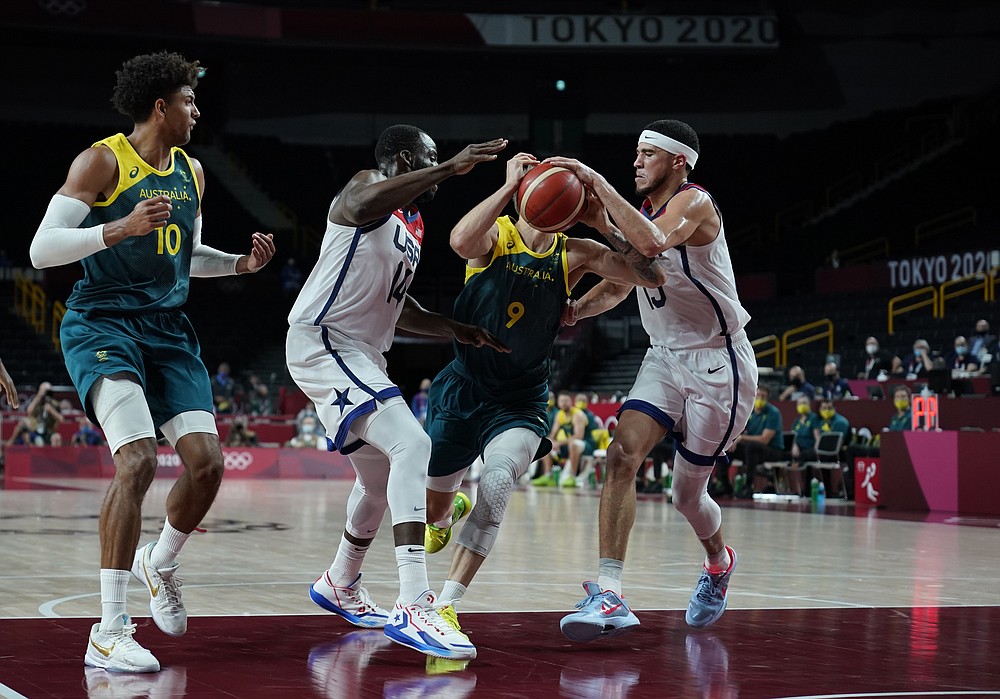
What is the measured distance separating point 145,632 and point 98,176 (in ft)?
6.25

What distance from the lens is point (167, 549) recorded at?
5.04 metres

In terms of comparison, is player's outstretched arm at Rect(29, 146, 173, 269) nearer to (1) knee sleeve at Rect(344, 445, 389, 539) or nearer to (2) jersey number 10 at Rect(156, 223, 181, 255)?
(2) jersey number 10 at Rect(156, 223, 181, 255)

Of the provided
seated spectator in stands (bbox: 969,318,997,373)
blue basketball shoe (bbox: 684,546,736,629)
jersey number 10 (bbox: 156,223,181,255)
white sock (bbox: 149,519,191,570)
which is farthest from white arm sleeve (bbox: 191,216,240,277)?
seated spectator in stands (bbox: 969,318,997,373)

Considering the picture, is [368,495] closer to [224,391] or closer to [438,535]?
[438,535]

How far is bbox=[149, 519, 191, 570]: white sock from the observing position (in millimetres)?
5020

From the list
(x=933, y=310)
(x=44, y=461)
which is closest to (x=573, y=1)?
(x=933, y=310)

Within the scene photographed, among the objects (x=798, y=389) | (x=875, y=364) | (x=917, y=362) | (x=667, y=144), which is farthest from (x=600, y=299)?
(x=875, y=364)

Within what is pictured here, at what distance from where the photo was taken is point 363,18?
3272 cm

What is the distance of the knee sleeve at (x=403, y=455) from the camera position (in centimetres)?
482

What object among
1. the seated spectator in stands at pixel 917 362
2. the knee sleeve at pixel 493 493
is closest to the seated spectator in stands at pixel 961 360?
the seated spectator in stands at pixel 917 362

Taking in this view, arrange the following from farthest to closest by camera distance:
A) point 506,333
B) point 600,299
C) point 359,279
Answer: point 600,299 < point 506,333 < point 359,279

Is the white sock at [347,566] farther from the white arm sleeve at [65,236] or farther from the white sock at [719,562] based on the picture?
the white arm sleeve at [65,236]

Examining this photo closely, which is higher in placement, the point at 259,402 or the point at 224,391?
the point at 224,391

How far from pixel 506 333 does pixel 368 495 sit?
3.09ft
